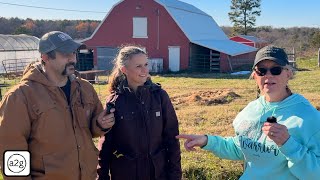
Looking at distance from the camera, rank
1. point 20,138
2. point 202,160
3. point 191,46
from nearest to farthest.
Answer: point 20,138 → point 202,160 → point 191,46

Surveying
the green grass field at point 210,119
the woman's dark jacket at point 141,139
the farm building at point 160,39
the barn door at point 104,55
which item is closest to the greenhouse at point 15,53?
the barn door at point 104,55

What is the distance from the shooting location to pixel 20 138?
286 cm

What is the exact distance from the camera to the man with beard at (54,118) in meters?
2.88

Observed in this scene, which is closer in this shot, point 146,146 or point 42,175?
point 42,175

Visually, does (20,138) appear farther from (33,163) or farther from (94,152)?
(94,152)

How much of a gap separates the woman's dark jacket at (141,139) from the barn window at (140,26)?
26.0 meters

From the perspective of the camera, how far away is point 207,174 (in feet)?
17.1

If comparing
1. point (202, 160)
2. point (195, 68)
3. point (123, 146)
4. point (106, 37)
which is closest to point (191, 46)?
point (195, 68)

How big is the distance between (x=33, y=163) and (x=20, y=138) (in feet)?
0.84

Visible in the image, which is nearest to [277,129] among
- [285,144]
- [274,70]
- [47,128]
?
[285,144]

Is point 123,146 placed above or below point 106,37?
below

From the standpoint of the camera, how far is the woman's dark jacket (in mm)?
3287

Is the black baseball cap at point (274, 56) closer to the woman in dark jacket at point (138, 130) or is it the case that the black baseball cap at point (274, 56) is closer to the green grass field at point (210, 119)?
the green grass field at point (210, 119)

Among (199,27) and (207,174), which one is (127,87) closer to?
(207,174)
